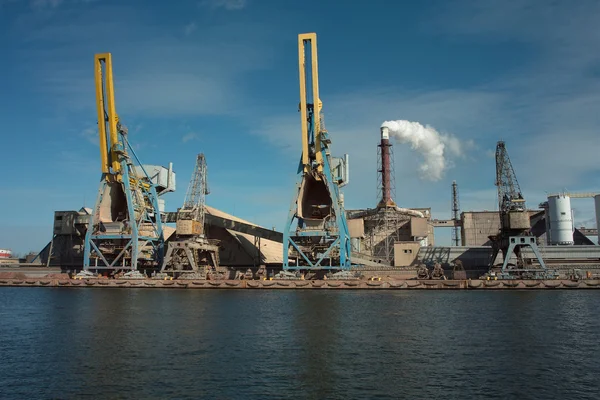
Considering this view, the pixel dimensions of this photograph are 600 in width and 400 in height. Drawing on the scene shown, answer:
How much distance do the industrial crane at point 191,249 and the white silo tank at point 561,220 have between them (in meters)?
55.6

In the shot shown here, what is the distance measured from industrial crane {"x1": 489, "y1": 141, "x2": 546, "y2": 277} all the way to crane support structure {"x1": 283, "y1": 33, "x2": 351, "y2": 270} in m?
20.9

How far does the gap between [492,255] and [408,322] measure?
4678 centimetres

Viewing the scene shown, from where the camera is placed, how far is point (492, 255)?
252ft

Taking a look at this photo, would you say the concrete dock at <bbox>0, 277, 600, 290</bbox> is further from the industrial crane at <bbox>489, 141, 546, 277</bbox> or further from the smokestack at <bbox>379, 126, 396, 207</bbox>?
the smokestack at <bbox>379, 126, 396, 207</bbox>

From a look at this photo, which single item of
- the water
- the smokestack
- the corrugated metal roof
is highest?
the smokestack

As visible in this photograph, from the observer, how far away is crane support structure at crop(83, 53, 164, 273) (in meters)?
78.9

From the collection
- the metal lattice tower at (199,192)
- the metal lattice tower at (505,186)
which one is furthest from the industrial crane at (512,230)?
the metal lattice tower at (199,192)

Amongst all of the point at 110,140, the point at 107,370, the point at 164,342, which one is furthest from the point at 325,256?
the point at 107,370

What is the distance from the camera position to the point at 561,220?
8906 cm

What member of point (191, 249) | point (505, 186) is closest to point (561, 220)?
point (505, 186)

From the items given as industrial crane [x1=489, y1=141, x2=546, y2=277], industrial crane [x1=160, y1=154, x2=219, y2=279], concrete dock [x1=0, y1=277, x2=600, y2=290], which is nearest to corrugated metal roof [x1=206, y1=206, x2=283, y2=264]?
industrial crane [x1=160, y1=154, x2=219, y2=279]

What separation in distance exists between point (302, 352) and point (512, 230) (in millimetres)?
55113

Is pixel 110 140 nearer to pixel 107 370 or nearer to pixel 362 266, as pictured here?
pixel 362 266

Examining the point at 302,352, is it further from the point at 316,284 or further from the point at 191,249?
the point at 191,249
